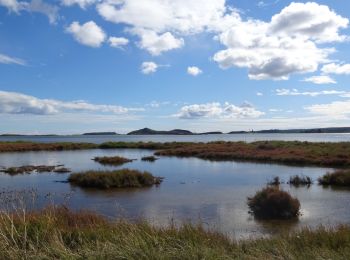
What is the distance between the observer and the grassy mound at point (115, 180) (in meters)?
25.4

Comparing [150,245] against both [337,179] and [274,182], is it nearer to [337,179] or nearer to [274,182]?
[274,182]

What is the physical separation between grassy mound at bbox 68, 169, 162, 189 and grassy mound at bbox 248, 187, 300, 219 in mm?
10332

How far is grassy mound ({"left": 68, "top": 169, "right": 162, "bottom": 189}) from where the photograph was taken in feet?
83.3

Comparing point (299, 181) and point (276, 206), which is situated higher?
point (276, 206)

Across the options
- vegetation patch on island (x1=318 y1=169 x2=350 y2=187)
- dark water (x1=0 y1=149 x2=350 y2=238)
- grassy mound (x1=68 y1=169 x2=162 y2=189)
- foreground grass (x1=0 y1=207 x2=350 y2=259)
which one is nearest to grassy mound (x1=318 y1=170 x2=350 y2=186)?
vegetation patch on island (x1=318 y1=169 x2=350 y2=187)

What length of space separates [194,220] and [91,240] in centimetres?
657

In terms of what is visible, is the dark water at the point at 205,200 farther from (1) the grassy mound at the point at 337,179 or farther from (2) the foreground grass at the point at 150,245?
(2) the foreground grass at the point at 150,245

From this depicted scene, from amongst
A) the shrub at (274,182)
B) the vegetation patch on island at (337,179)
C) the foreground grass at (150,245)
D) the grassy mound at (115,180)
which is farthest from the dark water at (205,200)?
the foreground grass at (150,245)

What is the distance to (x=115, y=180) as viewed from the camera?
2569 cm

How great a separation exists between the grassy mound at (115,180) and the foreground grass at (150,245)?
1516 cm

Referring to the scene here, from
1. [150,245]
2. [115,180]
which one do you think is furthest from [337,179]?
[150,245]

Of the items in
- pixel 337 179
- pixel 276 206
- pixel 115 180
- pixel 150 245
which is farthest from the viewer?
pixel 115 180

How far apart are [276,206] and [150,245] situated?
9281mm

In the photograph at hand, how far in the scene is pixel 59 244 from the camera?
766 cm
